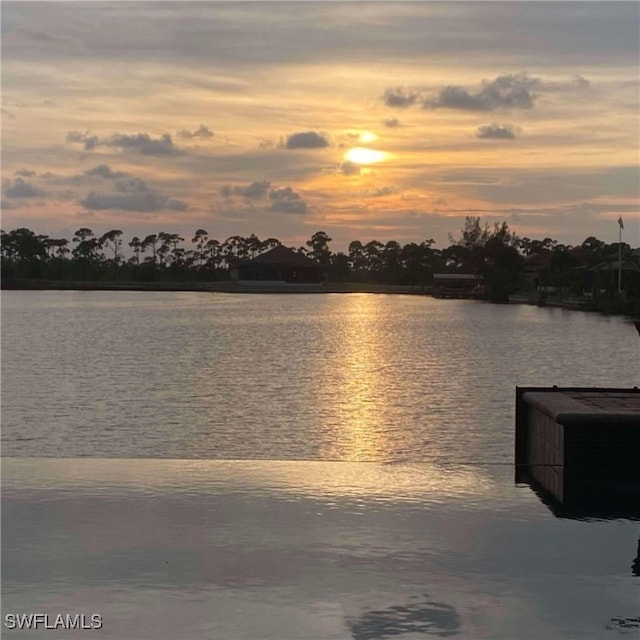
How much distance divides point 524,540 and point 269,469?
4.05 meters

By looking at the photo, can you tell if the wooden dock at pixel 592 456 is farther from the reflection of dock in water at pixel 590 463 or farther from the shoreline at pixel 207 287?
the shoreline at pixel 207 287

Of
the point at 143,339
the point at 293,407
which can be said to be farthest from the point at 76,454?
the point at 143,339

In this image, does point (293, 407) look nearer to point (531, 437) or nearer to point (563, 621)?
point (531, 437)

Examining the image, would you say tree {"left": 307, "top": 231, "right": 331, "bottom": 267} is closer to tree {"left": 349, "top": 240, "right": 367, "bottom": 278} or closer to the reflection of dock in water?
tree {"left": 349, "top": 240, "right": 367, "bottom": 278}

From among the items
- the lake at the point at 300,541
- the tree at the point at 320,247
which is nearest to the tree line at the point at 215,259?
the tree at the point at 320,247

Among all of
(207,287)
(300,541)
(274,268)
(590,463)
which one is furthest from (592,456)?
(207,287)

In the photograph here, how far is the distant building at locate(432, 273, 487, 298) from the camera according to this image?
158 meters

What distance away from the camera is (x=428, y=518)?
32.2 feet

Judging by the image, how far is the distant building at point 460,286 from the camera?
158 meters

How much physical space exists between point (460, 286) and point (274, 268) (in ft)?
117

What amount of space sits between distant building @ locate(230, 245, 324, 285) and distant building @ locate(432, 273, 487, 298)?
27919mm

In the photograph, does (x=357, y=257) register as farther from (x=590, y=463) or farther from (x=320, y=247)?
(x=590, y=463)

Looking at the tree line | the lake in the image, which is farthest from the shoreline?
the lake

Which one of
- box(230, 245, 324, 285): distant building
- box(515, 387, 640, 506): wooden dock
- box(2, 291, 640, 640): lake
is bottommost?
box(2, 291, 640, 640): lake
